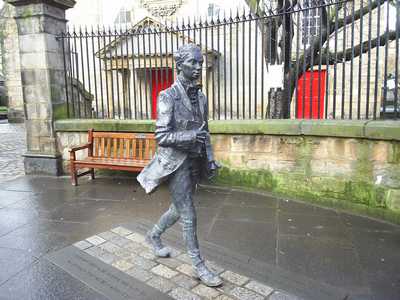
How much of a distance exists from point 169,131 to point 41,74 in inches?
198

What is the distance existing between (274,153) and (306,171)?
56 centimetres

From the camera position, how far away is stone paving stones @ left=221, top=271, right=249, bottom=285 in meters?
3.18

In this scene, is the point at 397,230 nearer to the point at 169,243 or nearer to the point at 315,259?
the point at 315,259

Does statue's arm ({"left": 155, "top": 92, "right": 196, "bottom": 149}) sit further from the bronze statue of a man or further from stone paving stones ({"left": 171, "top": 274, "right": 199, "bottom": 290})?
stone paving stones ({"left": 171, "top": 274, "right": 199, "bottom": 290})

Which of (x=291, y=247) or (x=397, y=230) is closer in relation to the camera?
(x=291, y=247)

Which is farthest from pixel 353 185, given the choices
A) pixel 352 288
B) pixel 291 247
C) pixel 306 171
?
pixel 352 288

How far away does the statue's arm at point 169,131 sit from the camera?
9.61ft

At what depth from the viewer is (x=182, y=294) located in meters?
2.98

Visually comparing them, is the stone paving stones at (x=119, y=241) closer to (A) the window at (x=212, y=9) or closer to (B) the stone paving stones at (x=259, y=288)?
(B) the stone paving stones at (x=259, y=288)

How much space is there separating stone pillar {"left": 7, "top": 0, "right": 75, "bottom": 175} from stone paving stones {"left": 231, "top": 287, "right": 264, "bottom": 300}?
5.34m

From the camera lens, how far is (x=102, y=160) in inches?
256

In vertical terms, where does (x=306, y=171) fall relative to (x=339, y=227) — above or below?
above

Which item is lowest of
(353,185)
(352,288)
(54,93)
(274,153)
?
(352,288)

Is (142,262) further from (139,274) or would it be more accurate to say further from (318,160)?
(318,160)
